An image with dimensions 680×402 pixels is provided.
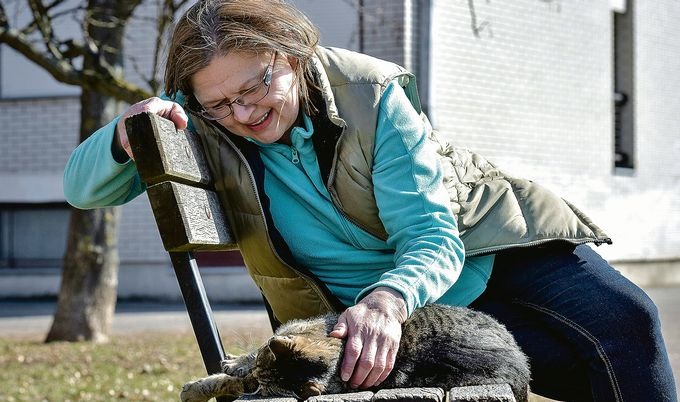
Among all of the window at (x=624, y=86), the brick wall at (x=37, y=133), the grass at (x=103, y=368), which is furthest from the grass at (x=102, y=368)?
the window at (x=624, y=86)

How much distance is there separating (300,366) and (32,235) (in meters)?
14.6

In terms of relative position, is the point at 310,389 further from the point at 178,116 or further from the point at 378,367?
the point at 178,116

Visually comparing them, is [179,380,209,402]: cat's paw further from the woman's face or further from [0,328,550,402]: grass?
[0,328,550,402]: grass

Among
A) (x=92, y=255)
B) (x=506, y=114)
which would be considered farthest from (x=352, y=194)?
(x=506, y=114)

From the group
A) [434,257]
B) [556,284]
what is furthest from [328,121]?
[556,284]

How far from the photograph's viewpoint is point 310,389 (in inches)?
89.5

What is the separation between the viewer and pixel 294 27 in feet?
9.43

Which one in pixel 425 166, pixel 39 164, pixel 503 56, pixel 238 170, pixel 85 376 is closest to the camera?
pixel 425 166

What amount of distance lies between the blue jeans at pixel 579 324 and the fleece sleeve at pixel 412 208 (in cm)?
41

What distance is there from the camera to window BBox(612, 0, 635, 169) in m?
16.2

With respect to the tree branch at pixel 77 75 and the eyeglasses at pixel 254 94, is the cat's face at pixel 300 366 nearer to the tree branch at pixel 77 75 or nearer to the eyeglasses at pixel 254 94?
the eyeglasses at pixel 254 94

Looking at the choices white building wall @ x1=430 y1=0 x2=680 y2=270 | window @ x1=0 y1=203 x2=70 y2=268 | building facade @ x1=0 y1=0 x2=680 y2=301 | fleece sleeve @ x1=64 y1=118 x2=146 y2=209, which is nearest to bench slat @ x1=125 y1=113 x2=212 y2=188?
fleece sleeve @ x1=64 y1=118 x2=146 y2=209

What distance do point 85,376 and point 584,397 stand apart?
5.05 meters

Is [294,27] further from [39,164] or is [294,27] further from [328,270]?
[39,164]
